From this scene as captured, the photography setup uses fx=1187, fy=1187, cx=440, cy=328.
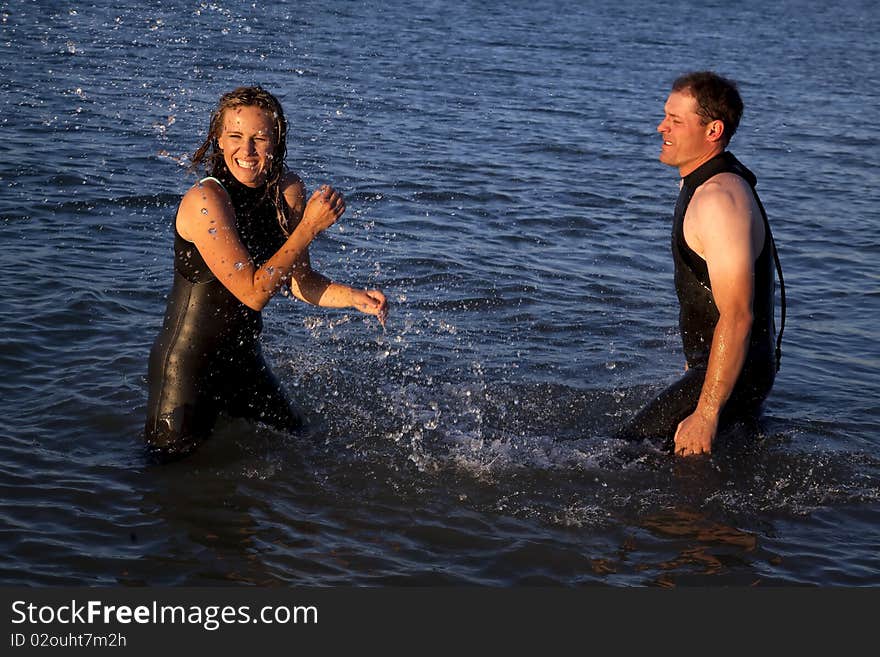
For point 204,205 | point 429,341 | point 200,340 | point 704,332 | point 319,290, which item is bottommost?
point 429,341

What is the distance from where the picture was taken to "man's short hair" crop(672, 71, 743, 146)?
6297mm

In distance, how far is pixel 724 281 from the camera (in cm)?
592

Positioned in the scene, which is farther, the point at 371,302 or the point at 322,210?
the point at 371,302

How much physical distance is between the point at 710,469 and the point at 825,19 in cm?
2525

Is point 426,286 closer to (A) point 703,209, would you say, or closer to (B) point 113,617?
(A) point 703,209

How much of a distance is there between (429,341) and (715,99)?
313cm

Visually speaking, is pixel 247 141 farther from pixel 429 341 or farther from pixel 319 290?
pixel 429 341

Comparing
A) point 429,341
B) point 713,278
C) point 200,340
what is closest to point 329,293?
point 200,340

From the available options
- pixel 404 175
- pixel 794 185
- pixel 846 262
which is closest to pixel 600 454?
pixel 846 262

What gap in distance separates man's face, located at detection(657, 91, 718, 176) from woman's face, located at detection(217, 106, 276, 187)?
2.09 meters

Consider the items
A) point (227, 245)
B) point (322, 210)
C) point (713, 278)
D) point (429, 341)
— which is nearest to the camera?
point (322, 210)

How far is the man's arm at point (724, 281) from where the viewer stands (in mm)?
5914

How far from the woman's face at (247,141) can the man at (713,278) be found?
2065 mm

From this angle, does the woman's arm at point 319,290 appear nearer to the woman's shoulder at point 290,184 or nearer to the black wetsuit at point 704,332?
the woman's shoulder at point 290,184
